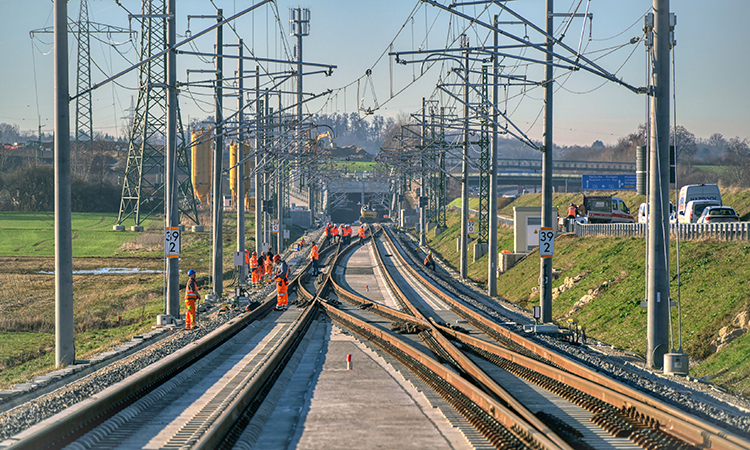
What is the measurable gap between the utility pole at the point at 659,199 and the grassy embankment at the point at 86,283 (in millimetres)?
13358

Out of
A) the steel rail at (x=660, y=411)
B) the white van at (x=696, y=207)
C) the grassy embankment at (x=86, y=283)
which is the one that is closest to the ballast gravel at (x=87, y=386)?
the grassy embankment at (x=86, y=283)

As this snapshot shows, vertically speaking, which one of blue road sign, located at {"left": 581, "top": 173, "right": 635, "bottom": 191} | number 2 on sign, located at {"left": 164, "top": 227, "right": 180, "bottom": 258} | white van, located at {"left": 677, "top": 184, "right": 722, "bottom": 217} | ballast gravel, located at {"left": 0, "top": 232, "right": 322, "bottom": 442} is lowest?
ballast gravel, located at {"left": 0, "top": 232, "right": 322, "bottom": 442}

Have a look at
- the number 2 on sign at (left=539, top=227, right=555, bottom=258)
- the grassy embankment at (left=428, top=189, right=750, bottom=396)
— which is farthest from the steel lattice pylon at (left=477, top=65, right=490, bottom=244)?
the grassy embankment at (left=428, top=189, right=750, bottom=396)

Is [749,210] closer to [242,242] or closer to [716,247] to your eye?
[716,247]

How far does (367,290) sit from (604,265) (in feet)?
35.6

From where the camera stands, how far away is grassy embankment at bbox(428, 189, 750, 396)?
57.1 feet

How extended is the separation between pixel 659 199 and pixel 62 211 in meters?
12.6

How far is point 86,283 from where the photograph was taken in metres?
46.2

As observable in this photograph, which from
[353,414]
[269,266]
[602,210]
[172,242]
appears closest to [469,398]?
[353,414]

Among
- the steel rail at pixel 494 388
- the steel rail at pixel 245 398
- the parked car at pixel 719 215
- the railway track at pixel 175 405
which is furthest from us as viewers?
the parked car at pixel 719 215

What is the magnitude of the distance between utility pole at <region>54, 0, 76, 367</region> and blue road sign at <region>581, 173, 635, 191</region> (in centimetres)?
6091

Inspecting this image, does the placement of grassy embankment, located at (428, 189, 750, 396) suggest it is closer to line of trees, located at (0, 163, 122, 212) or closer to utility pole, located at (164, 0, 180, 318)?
utility pole, located at (164, 0, 180, 318)

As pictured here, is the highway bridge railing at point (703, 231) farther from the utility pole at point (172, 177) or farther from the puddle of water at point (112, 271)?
the puddle of water at point (112, 271)

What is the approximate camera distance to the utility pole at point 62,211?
16.5 meters
